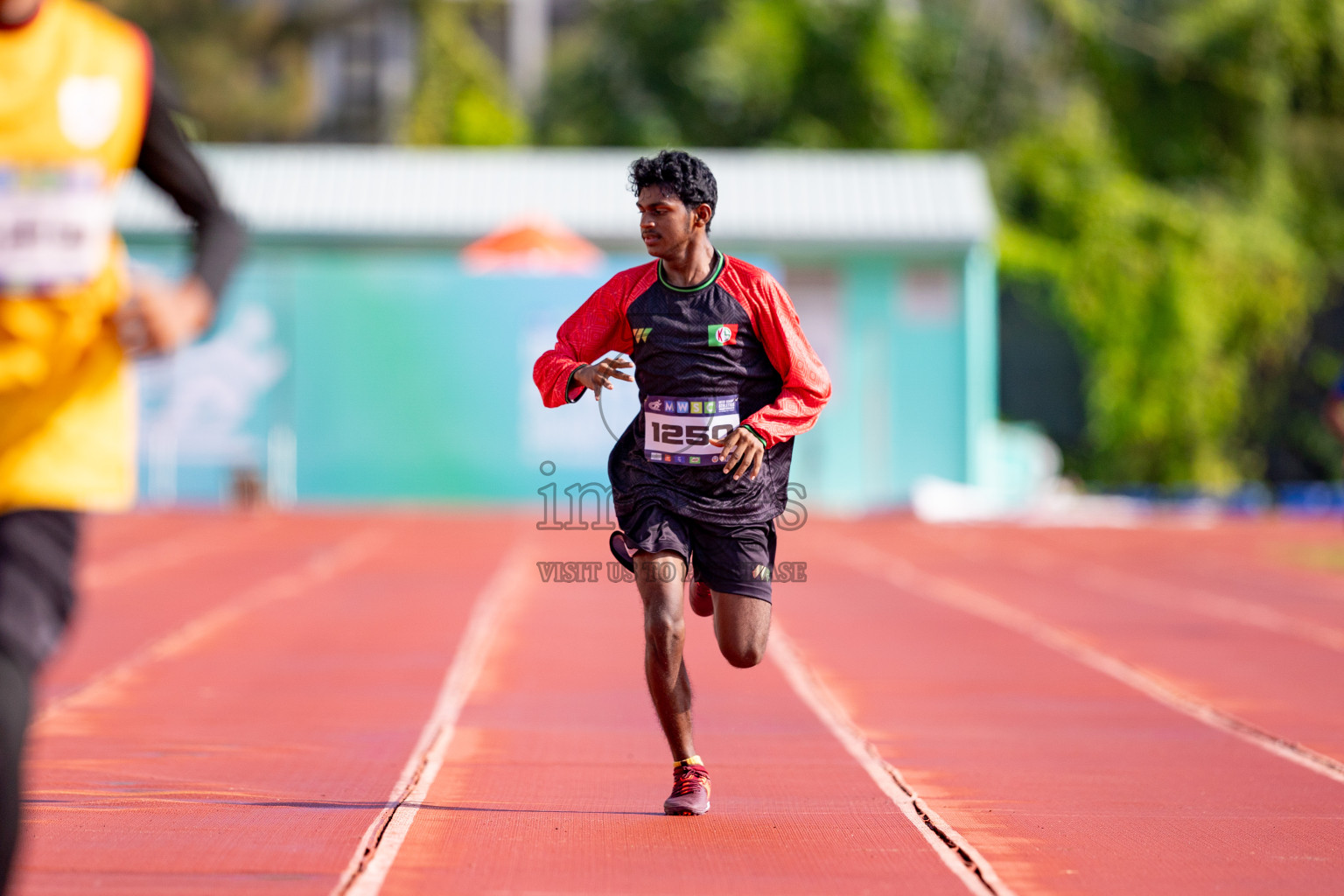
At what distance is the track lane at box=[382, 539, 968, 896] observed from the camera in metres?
4.53

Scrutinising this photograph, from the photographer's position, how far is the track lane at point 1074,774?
15.4ft

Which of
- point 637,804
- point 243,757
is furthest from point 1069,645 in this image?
point 243,757

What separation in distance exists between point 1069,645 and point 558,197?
552 inches

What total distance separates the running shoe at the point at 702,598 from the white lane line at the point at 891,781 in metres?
0.80

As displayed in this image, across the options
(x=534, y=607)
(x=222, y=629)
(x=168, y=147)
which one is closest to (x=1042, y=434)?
(x=534, y=607)

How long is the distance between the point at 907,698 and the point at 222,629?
4192 millimetres

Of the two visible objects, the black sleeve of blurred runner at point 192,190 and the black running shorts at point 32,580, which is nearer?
the black running shorts at point 32,580

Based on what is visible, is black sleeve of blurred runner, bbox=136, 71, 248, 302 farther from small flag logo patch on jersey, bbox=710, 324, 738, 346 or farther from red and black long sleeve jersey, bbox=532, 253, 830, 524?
small flag logo patch on jersey, bbox=710, 324, 738, 346

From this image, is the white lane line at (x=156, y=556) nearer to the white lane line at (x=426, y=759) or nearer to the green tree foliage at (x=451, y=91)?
the white lane line at (x=426, y=759)

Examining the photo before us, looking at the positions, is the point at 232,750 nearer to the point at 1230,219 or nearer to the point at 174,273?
the point at 174,273

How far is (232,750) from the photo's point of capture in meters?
6.49

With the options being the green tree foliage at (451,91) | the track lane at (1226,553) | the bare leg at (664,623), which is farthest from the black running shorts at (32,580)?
the green tree foliage at (451,91)

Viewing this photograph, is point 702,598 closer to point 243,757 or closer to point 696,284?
point 696,284

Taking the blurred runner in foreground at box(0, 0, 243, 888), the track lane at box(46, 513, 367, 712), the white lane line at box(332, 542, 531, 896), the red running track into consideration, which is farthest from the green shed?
the blurred runner in foreground at box(0, 0, 243, 888)
